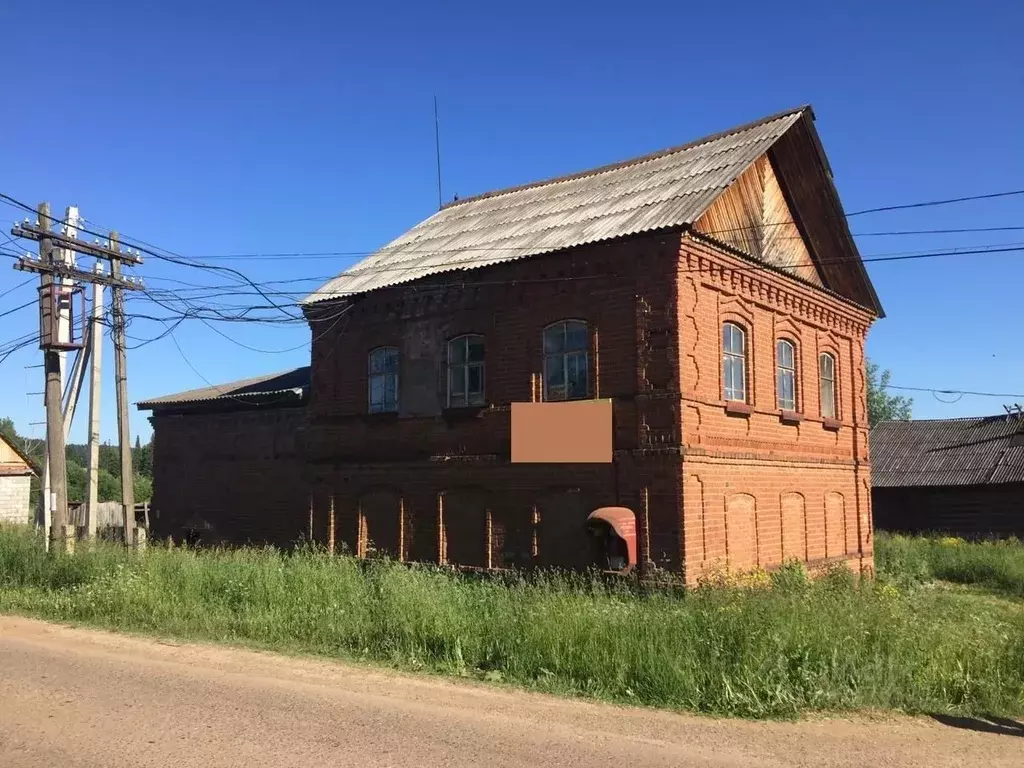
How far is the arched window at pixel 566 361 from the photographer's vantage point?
42.8 ft

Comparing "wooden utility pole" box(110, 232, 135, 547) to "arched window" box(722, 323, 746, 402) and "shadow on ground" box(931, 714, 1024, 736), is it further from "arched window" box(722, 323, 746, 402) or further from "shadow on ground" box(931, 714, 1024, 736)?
"shadow on ground" box(931, 714, 1024, 736)

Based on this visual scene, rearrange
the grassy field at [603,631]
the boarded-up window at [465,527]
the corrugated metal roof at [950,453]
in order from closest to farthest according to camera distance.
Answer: the grassy field at [603,631] → the boarded-up window at [465,527] → the corrugated metal roof at [950,453]

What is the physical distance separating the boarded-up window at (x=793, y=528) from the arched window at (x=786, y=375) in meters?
1.65

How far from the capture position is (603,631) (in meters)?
8.13

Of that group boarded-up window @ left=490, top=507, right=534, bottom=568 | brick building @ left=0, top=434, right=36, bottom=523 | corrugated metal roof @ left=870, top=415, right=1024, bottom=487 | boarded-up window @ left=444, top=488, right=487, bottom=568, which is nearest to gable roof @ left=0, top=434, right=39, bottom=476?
brick building @ left=0, top=434, right=36, bottom=523

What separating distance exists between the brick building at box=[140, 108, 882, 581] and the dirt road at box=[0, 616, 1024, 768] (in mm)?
5160

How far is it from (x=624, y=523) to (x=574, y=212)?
6416 millimetres

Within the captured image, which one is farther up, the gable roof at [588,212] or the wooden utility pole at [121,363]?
the gable roof at [588,212]

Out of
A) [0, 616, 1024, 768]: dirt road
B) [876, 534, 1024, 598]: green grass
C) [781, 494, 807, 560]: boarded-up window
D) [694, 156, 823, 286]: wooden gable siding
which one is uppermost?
[694, 156, 823, 286]: wooden gable siding

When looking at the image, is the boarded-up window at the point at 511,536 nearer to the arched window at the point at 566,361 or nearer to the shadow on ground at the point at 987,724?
the arched window at the point at 566,361

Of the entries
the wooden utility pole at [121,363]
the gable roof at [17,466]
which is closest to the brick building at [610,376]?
the wooden utility pole at [121,363]

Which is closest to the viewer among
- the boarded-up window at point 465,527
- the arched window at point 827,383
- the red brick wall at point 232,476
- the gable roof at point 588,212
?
the gable roof at point 588,212

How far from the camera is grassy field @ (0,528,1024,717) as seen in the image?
23.7ft

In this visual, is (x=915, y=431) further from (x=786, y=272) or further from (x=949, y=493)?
(x=786, y=272)
